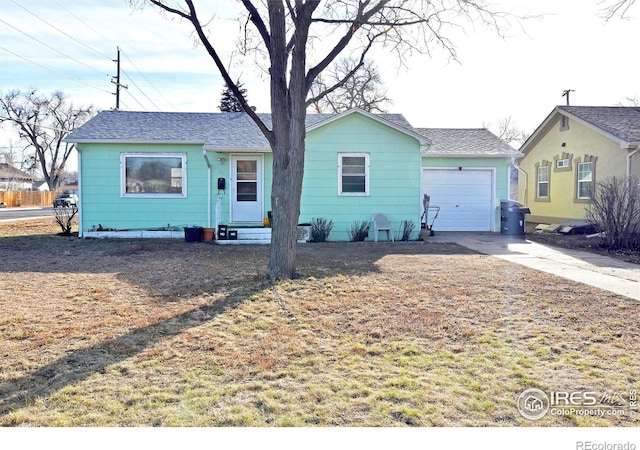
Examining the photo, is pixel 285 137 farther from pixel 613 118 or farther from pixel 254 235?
pixel 613 118

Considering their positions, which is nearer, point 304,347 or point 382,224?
point 304,347

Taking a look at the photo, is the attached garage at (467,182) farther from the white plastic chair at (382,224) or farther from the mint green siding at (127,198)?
the mint green siding at (127,198)

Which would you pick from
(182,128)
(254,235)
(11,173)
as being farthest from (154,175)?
(11,173)

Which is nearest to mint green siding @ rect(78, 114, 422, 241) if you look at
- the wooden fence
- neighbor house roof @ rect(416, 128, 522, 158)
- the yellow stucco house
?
neighbor house roof @ rect(416, 128, 522, 158)

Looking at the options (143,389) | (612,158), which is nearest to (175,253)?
(143,389)

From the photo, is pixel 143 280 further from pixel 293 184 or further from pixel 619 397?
pixel 619 397

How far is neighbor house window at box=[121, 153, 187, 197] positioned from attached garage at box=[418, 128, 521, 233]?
8.18 m

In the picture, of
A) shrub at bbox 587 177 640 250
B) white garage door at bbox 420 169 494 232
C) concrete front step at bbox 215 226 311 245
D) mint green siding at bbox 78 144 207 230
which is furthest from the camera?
white garage door at bbox 420 169 494 232

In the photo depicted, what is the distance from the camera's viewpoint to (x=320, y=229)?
1274 cm

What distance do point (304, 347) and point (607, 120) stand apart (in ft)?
54.5

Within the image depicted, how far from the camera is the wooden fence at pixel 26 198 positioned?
41656 mm

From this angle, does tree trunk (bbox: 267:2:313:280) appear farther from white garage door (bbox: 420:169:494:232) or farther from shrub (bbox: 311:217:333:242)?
white garage door (bbox: 420:169:494:232)

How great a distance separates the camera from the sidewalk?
688cm

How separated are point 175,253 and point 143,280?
291 centimetres
